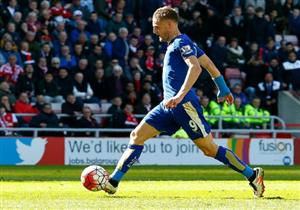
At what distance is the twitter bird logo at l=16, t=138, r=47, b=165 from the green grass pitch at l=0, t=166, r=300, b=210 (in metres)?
3.20

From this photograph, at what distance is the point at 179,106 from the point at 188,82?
546mm

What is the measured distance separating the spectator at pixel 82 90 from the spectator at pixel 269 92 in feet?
17.1

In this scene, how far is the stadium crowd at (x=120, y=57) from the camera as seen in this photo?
2517cm

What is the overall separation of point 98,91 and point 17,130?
12.5ft

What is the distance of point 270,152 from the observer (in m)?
25.4

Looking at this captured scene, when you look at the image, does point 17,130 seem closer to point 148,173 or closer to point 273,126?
point 148,173

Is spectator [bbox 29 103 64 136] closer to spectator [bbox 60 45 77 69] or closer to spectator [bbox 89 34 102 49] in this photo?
spectator [bbox 60 45 77 69]

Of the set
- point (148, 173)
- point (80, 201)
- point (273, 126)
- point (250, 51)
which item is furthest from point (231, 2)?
point (80, 201)

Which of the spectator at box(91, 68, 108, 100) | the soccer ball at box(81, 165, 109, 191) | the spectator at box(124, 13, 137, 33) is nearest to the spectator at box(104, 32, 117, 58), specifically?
the spectator at box(91, 68, 108, 100)

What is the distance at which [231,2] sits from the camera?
102ft

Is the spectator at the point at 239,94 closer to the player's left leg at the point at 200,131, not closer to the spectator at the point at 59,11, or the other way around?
the spectator at the point at 59,11

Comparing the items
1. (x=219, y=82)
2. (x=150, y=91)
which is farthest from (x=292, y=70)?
(x=219, y=82)

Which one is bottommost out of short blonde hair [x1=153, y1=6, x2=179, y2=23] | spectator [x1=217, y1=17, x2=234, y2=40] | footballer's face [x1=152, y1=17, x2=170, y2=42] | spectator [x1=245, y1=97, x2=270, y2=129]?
spectator [x1=245, y1=97, x2=270, y2=129]

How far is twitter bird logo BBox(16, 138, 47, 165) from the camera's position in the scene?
23672mm
